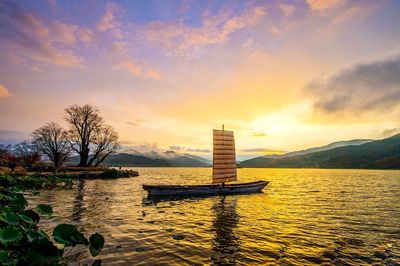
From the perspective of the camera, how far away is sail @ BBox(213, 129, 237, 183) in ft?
115

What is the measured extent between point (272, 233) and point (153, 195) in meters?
18.5

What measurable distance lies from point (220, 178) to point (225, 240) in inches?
881

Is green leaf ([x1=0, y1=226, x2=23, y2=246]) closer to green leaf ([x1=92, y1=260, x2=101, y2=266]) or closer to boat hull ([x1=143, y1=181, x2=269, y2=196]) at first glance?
green leaf ([x1=92, y1=260, x2=101, y2=266])

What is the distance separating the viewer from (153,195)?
100 ft

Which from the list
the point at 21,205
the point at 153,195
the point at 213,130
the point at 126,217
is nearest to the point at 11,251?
the point at 21,205

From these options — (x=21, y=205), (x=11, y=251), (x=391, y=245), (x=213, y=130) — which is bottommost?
(x=391, y=245)

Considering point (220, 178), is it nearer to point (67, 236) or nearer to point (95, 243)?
point (95, 243)

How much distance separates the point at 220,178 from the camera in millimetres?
35500

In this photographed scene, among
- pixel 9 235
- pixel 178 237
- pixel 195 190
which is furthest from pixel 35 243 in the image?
pixel 195 190

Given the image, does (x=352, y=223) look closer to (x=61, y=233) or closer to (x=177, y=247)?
(x=177, y=247)

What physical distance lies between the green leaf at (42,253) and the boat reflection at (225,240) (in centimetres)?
611

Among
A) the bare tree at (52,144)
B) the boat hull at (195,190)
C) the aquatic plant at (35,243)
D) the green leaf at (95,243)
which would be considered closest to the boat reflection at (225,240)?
the green leaf at (95,243)

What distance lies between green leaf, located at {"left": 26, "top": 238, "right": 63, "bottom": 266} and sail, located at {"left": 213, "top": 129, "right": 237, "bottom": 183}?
29473 mm

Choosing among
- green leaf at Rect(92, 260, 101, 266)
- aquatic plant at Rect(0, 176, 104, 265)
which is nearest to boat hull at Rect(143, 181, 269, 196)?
green leaf at Rect(92, 260, 101, 266)
